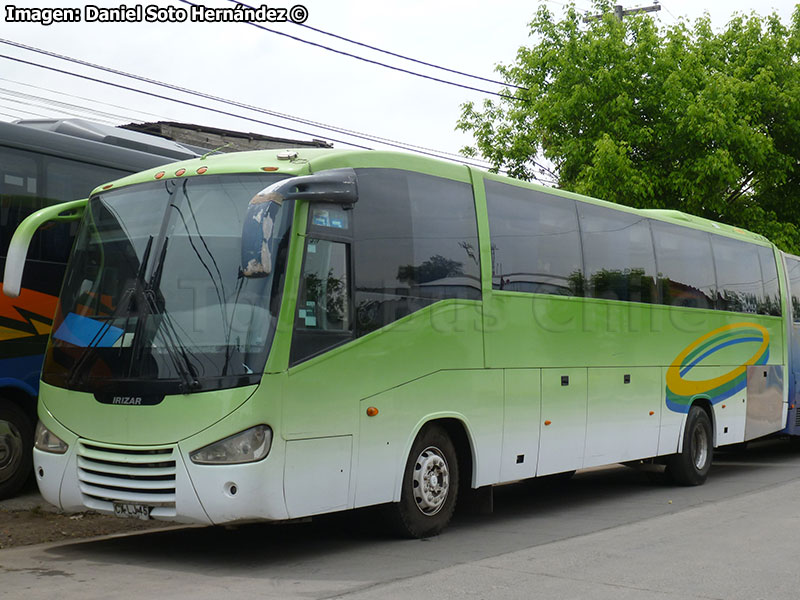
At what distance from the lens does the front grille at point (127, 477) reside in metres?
7.51

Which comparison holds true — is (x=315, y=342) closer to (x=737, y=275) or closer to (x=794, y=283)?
(x=737, y=275)

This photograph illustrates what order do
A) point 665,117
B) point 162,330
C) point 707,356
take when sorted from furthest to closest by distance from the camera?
point 665,117 < point 707,356 < point 162,330

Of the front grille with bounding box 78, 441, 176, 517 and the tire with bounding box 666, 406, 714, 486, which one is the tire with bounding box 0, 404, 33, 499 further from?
the tire with bounding box 666, 406, 714, 486

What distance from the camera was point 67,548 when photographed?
8.52 m

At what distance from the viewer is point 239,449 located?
7375mm

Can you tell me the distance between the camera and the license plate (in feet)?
24.9

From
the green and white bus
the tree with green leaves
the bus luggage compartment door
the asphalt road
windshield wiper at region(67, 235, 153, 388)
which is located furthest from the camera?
the tree with green leaves

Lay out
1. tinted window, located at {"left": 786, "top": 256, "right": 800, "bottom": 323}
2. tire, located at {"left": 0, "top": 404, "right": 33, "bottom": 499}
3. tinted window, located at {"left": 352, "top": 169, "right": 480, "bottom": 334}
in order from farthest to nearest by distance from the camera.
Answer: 1. tinted window, located at {"left": 786, "top": 256, "right": 800, "bottom": 323}
2. tire, located at {"left": 0, "top": 404, "right": 33, "bottom": 499}
3. tinted window, located at {"left": 352, "top": 169, "right": 480, "bottom": 334}

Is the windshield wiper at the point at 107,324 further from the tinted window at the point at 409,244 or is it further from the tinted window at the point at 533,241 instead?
the tinted window at the point at 533,241

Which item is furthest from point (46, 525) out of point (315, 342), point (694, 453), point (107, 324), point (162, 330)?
point (694, 453)

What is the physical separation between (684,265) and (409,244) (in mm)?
6028

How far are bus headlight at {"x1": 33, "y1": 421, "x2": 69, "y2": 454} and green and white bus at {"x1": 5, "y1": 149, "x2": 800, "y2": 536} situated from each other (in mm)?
21

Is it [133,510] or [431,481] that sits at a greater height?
[431,481]

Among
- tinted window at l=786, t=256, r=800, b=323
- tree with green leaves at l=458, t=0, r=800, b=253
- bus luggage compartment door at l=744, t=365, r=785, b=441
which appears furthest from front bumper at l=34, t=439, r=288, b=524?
tree with green leaves at l=458, t=0, r=800, b=253
